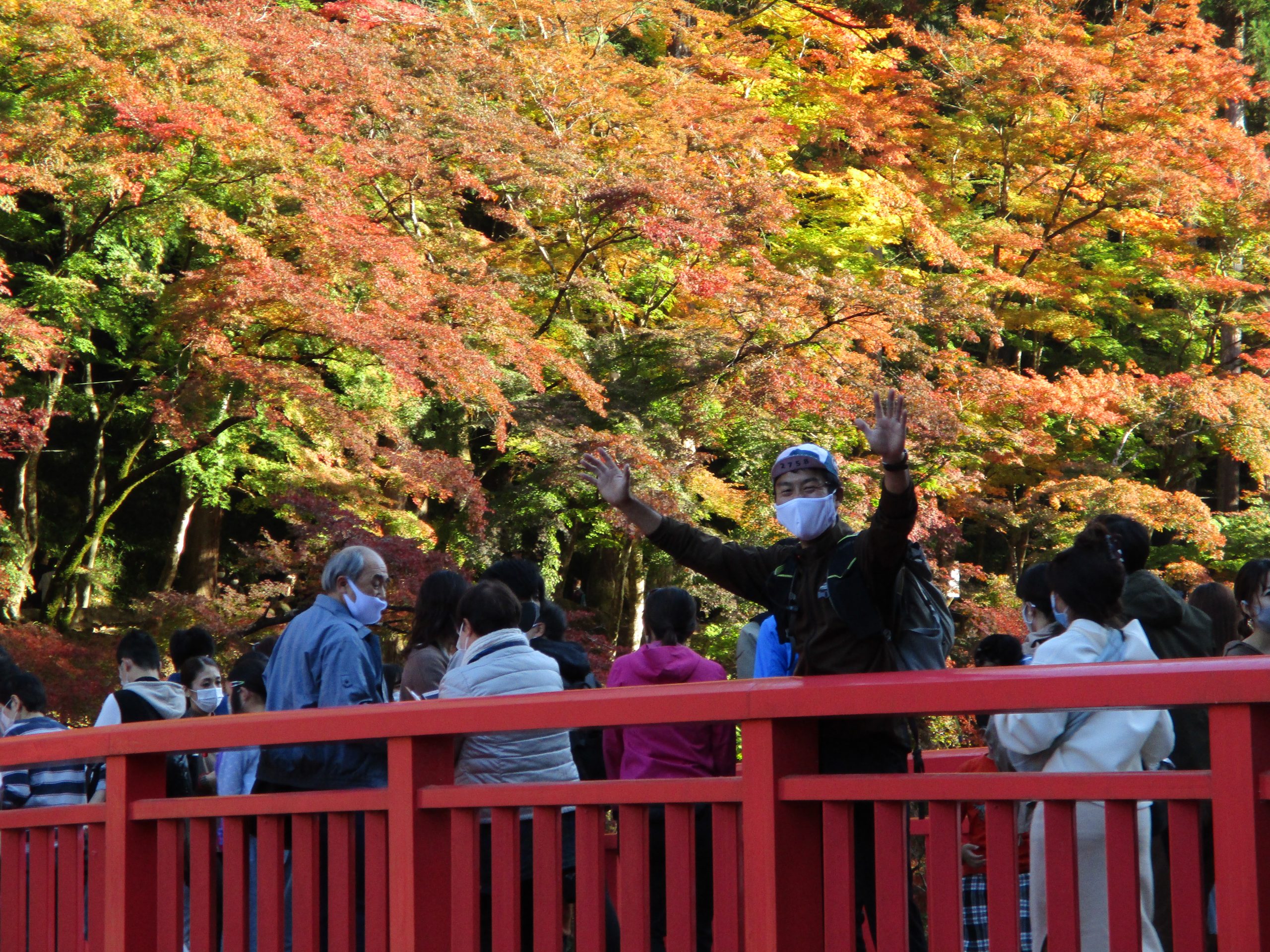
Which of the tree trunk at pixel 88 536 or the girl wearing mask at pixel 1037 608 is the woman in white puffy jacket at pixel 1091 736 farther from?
the tree trunk at pixel 88 536

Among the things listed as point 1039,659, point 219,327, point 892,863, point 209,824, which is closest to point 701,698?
point 892,863

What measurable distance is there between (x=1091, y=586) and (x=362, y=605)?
208 centimetres

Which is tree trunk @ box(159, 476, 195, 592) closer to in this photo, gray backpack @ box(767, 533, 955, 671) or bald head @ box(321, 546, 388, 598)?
bald head @ box(321, 546, 388, 598)

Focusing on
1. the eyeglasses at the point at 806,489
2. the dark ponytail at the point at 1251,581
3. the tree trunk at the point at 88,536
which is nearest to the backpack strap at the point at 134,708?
the eyeglasses at the point at 806,489

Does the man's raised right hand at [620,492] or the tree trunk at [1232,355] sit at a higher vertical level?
the tree trunk at [1232,355]

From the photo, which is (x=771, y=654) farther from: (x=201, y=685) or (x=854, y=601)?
(x=201, y=685)

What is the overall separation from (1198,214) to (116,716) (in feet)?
41.2

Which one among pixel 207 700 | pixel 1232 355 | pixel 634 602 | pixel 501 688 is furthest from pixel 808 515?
pixel 1232 355

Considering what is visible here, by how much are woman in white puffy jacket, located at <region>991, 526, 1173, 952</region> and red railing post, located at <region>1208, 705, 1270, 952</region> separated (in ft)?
1.80

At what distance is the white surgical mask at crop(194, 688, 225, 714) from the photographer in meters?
5.05

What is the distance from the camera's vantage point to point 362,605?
376 centimetres

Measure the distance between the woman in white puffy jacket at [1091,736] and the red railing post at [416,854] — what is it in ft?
3.85

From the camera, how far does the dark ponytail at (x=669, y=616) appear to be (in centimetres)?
401

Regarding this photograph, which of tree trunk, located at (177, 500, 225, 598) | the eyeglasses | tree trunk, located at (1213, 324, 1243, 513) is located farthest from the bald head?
tree trunk, located at (1213, 324, 1243, 513)
